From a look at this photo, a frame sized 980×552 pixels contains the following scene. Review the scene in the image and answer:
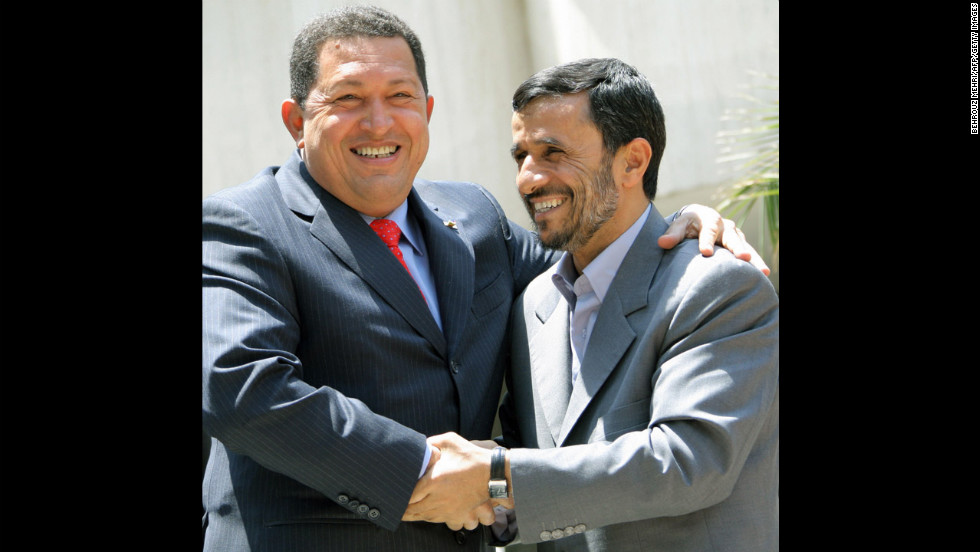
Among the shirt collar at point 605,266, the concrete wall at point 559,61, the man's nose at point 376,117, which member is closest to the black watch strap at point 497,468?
the shirt collar at point 605,266

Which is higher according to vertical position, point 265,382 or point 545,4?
point 545,4

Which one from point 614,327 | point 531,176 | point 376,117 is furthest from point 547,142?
point 614,327

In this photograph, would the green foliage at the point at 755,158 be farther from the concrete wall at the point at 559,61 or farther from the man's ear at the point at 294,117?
the man's ear at the point at 294,117

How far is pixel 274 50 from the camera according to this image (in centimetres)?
683

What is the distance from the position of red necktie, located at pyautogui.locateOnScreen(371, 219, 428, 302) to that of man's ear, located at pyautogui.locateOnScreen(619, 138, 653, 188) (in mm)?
750

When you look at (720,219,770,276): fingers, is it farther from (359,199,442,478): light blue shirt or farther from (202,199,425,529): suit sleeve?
(202,199,425,529): suit sleeve

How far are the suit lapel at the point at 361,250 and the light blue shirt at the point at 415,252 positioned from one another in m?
0.10

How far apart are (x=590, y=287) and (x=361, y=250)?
724 mm

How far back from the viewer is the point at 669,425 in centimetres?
264

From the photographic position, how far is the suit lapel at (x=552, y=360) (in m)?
2.94
